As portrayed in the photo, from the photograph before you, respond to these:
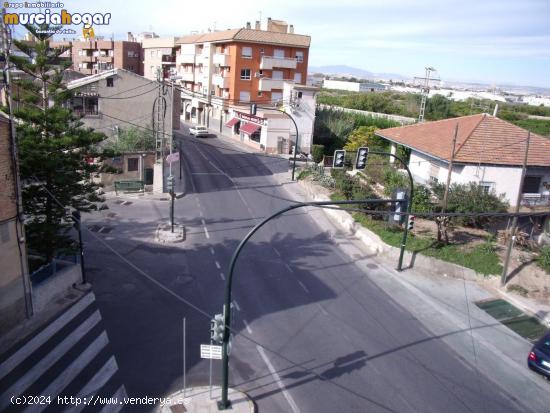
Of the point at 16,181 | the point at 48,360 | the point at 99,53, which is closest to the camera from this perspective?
the point at 48,360

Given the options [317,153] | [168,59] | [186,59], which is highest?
[168,59]

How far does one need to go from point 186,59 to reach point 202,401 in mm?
64750

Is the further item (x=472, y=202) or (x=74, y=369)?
(x=472, y=202)

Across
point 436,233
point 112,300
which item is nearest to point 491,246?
point 436,233

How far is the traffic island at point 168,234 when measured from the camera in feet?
80.5

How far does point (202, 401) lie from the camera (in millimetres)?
12812

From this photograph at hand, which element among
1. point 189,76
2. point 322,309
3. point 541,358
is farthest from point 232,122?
point 541,358

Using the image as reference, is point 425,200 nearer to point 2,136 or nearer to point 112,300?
point 112,300

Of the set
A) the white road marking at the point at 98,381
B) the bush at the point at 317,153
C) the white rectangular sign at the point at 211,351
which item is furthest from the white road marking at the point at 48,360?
the bush at the point at 317,153

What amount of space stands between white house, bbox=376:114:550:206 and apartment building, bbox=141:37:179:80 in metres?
53.7

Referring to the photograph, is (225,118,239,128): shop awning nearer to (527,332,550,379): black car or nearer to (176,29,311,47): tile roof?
(176,29,311,47): tile roof

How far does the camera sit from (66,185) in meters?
18.4

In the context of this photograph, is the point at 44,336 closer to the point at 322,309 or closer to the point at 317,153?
the point at 322,309

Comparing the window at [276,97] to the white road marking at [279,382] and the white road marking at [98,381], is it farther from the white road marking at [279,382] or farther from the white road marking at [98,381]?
the white road marking at [98,381]
